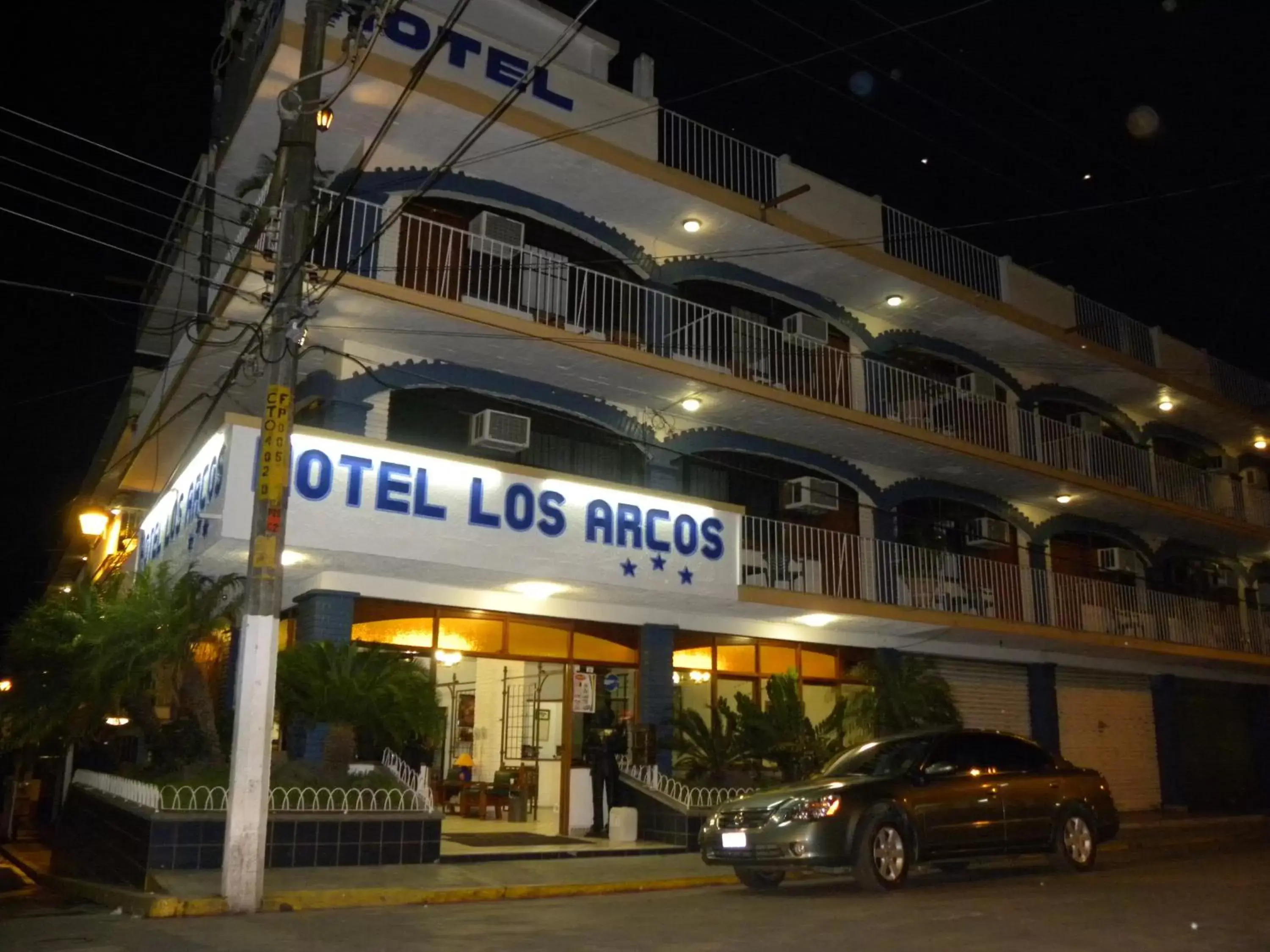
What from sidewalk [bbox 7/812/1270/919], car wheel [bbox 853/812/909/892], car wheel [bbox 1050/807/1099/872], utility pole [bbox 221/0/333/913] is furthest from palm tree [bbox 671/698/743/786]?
utility pole [bbox 221/0/333/913]

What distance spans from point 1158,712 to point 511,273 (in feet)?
63.1

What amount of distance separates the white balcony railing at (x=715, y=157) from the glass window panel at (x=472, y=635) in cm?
794

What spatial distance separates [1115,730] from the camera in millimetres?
25844

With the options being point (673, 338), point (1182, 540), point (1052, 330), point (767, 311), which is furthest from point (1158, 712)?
point (673, 338)

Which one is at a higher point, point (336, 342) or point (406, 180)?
point (406, 180)

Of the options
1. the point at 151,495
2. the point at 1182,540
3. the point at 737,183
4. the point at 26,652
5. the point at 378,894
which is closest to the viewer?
the point at 378,894

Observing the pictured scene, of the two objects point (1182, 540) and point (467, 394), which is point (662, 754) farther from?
point (1182, 540)

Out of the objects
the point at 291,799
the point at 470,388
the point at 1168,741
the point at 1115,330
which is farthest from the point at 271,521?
the point at 1168,741

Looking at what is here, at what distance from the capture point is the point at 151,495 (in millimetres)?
24891

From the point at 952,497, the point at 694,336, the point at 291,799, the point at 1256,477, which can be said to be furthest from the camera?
the point at 1256,477

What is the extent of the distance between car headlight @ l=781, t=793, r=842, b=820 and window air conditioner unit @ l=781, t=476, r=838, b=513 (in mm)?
8905

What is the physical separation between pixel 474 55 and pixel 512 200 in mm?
2148

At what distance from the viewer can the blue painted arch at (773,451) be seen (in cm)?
1911

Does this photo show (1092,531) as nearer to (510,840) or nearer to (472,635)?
(472,635)
